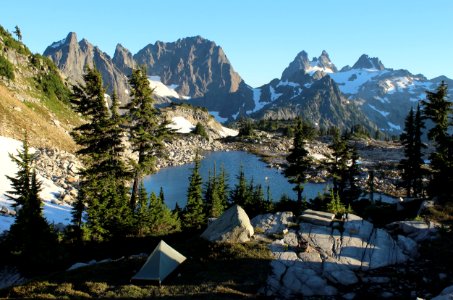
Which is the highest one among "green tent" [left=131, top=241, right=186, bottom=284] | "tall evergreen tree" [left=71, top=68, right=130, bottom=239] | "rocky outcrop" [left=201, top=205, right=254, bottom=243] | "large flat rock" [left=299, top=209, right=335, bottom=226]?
"tall evergreen tree" [left=71, top=68, right=130, bottom=239]

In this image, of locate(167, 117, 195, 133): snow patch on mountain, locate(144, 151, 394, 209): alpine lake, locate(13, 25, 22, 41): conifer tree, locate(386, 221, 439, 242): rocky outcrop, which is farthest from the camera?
locate(167, 117, 195, 133): snow patch on mountain

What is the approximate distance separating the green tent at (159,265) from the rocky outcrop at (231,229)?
351cm

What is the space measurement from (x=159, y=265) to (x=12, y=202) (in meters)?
26.6

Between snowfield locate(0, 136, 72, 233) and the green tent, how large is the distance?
1857cm

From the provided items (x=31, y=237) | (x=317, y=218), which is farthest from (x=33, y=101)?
(x=317, y=218)

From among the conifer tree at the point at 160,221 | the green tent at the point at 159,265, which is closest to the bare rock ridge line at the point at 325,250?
the green tent at the point at 159,265

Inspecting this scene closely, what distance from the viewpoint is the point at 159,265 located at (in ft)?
62.6

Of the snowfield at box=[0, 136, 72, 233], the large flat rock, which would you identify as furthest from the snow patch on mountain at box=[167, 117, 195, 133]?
the large flat rock

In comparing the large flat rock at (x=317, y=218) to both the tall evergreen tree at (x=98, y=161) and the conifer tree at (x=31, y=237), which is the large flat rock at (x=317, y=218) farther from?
the conifer tree at (x=31, y=237)

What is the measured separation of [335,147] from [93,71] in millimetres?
31402

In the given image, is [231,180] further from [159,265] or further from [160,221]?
[159,265]

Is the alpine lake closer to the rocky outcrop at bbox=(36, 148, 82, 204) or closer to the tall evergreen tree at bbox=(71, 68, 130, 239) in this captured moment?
the rocky outcrop at bbox=(36, 148, 82, 204)

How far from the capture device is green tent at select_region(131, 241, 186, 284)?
18.8m

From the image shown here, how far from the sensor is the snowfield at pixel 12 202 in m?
35.0
